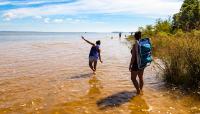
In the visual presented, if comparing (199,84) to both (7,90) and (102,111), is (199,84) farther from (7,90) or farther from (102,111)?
(7,90)

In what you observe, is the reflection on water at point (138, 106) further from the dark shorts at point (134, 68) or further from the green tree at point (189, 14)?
the green tree at point (189, 14)

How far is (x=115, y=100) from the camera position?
9750mm

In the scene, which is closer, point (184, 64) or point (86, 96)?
point (86, 96)

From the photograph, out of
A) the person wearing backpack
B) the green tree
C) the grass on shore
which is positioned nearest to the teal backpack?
the person wearing backpack

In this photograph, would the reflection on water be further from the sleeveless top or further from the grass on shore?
the sleeveless top

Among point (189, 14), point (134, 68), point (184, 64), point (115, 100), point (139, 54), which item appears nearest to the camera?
point (139, 54)

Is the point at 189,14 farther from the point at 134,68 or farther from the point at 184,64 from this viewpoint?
the point at 134,68

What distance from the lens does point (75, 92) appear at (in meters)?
11.0

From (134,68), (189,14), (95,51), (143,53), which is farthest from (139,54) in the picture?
(189,14)

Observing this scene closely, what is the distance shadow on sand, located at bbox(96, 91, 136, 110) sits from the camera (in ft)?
30.0

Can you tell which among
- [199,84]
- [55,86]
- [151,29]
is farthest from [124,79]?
[151,29]

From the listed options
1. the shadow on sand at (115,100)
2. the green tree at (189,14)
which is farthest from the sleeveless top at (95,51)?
the green tree at (189,14)

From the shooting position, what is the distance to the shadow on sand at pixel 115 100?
9148 mm

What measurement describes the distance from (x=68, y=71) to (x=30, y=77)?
2.55m
